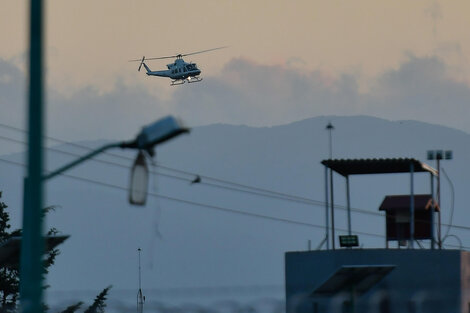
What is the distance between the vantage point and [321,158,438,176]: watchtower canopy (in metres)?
52.3

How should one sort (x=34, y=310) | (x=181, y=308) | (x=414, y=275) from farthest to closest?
1. (x=414, y=275)
2. (x=181, y=308)
3. (x=34, y=310)

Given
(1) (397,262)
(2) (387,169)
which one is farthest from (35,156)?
(2) (387,169)

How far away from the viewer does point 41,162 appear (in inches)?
741

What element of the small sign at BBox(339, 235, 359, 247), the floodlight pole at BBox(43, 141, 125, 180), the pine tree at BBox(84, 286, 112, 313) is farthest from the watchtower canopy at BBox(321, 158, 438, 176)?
the floodlight pole at BBox(43, 141, 125, 180)

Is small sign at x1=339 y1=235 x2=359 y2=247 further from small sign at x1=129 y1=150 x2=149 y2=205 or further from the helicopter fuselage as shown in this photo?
the helicopter fuselage

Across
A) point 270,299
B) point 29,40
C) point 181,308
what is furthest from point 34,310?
point 270,299

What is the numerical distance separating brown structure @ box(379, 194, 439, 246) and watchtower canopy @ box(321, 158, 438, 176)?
71.6 inches

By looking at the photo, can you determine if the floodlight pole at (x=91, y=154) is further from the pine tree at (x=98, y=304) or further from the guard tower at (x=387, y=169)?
the pine tree at (x=98, y=304)

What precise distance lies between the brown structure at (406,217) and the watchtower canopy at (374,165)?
182 cm

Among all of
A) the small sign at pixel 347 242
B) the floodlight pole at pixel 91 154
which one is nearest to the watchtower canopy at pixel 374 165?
the small sign at pixel 347 242

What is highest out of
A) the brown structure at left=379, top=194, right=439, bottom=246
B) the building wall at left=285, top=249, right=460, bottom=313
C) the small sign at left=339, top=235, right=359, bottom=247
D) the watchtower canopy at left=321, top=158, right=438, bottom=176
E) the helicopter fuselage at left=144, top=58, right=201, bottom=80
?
the helicopter fuselage at left=144, top=58, right=201, bottom=80

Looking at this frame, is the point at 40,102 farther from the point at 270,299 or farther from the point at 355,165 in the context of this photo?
the point at 355,165

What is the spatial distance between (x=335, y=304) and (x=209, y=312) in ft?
7.67

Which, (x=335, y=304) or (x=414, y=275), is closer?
(x=335, y=304)
